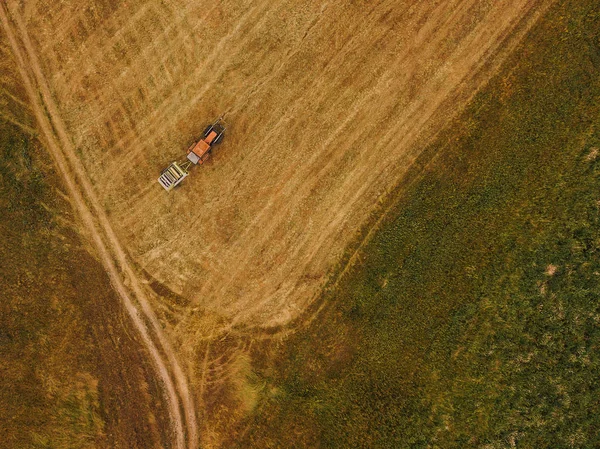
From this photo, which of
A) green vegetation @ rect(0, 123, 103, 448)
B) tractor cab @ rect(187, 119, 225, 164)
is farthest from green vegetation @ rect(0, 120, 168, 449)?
tractor cab @ rect(187, 119, 225, 164)

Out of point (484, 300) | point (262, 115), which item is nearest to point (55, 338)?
point (262, 115)

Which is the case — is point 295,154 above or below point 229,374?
above

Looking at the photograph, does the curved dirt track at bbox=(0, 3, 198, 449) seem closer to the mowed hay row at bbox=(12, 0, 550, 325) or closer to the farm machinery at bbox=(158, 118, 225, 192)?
the mowed hay row at bbox=(12, 0, 550, 325)

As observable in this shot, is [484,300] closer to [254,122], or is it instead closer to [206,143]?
[254,122]

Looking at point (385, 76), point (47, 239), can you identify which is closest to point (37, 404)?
point (47, 239)

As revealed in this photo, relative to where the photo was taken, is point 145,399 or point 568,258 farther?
point 145,399

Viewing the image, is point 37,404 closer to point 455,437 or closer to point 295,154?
point 295,154
